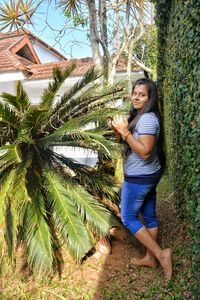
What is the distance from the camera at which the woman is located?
348cm

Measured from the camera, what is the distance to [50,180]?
4.47 m

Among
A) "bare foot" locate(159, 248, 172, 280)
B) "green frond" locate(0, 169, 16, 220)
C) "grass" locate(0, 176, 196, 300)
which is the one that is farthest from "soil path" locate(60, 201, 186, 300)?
"green frond" locate(0, 169, 16, 220)

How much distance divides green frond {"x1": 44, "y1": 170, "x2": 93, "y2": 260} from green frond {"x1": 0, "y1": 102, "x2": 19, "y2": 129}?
790 millimetres

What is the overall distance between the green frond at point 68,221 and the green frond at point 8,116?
790 mm

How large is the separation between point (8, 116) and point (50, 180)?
36.6 inches

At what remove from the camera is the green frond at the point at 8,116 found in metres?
4.18

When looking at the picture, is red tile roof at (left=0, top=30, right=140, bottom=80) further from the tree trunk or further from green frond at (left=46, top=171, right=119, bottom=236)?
green frond at (left=46, top=171, right=119, bottom=236)

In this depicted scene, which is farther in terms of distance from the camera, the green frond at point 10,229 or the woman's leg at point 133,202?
the green frond at point 10,229

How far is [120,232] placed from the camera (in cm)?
487

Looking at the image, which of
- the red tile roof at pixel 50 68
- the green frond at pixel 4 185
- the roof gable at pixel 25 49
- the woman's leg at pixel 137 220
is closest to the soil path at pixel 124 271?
the woman's leg at pixel 137 220

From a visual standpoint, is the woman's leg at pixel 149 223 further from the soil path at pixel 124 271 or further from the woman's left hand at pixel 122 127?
the woman's left hand at pixel 122 127

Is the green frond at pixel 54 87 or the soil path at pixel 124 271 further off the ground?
the green frond at pixel 54 87

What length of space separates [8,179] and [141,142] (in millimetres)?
1808

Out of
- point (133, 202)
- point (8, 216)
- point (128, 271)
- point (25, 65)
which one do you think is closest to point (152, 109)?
point (133, 202)
